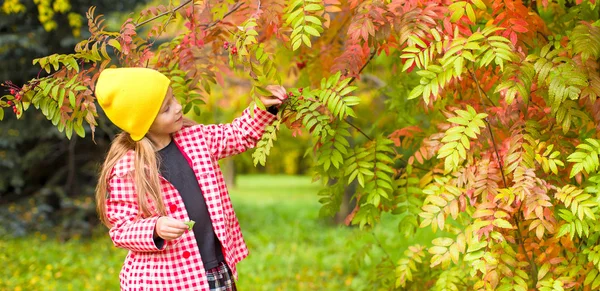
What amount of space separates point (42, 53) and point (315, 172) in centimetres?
541

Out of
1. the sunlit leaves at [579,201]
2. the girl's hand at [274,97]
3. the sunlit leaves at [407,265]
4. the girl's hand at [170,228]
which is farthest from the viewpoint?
the sunlit leaves at [407,265]

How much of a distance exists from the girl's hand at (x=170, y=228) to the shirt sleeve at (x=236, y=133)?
1.54 feet

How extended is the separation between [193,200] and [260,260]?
4720mm

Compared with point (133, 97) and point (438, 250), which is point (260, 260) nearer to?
point (438, 250)

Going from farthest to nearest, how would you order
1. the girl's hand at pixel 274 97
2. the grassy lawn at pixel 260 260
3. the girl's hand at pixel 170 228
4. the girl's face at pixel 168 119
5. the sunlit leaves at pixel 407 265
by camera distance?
the grassy lawn at pixel 260 260 → the sunlit leaves at pixel 407 265 → the girl's hand at pixel 274 97 → the girl's face at pixel 168 119 → the girl's hand at pixel 170 228

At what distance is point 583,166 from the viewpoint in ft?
8.27

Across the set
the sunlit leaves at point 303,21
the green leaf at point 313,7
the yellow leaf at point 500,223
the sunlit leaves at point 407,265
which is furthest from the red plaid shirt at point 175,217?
the yellow leaf at point 500,223

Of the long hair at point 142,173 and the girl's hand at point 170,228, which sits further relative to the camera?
the long hair at point 142,173

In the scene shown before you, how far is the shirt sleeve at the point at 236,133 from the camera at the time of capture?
2.75m

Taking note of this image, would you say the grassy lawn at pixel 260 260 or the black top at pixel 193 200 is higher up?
the black top at pixel 193 200

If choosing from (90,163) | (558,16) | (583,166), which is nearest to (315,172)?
(583,166)

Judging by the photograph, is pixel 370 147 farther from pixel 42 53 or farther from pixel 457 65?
pixel 42 53

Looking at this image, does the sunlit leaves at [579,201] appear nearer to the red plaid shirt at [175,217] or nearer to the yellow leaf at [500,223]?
the yellow leaf at [500,223]

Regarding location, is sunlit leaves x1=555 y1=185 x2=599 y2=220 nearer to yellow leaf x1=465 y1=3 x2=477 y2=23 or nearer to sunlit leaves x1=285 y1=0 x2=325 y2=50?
yellow leaf x1=465 y1=3 x2=477 y2=23
